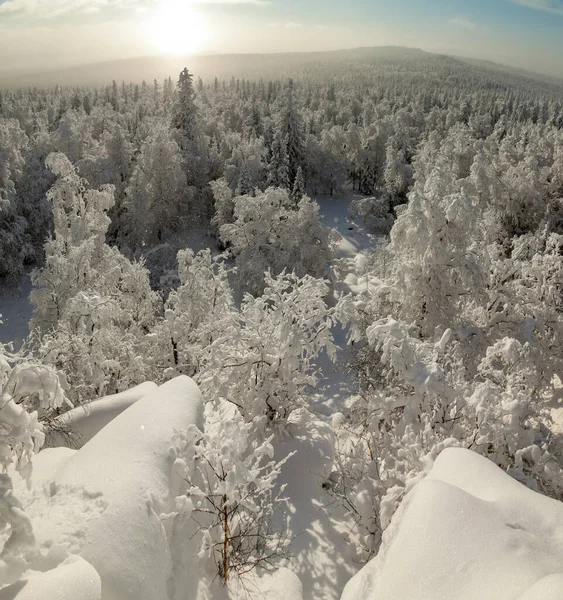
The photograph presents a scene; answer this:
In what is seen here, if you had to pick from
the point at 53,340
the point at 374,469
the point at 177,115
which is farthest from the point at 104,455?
the point at 177,115

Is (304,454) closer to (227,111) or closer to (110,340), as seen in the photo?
(110,340)

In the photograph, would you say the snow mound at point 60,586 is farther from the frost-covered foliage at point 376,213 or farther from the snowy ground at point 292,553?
the frost-covered foliage at point 376,213

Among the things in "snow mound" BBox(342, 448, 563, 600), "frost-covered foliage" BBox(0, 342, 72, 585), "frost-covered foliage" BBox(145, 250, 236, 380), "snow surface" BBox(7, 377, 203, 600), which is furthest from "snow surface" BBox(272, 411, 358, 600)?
"frost-covered foliage" BBox(145, 250, 236, 380)

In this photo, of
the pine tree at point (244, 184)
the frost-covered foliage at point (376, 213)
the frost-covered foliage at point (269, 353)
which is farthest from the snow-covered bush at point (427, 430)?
the frost-covered foliage at point (376, 213)

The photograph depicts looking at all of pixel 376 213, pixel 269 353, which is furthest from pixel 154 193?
pixel 269 353

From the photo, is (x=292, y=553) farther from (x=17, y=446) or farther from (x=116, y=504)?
(x=17, y=446)
